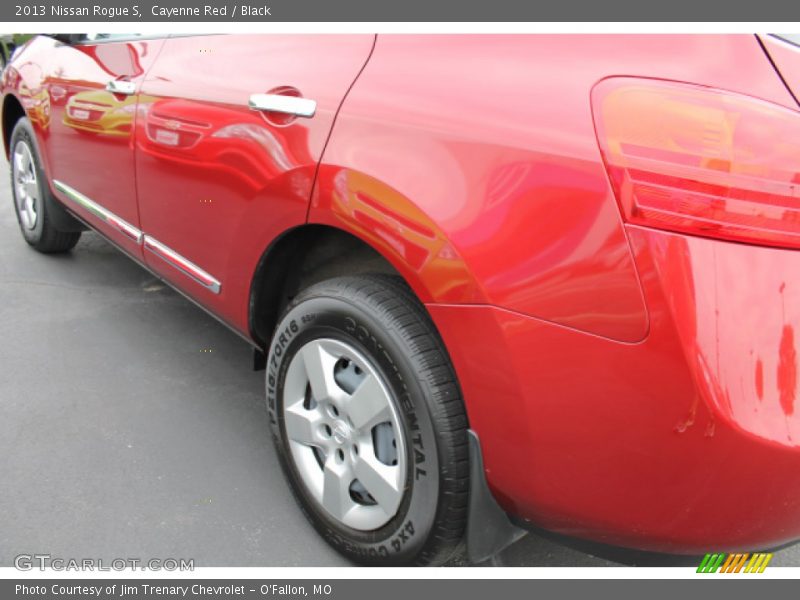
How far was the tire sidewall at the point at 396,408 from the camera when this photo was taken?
163 cm

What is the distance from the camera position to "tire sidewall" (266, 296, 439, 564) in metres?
1.63

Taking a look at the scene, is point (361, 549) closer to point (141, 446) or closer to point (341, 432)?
point (341, 432)

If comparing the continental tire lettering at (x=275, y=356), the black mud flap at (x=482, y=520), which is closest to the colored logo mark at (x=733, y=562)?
the black mud flap at (x=482, y=520)

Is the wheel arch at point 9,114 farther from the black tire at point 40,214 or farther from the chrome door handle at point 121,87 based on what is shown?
the chrome door handle at point 121,87

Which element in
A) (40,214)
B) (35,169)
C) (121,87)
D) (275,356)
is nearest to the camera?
(275,356)

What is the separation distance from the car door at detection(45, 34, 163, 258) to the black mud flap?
198 cm

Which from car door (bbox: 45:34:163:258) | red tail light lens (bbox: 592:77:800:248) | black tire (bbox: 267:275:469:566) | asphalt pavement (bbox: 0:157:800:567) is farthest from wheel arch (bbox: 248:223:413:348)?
car door (bbox: 45:34:163:258)

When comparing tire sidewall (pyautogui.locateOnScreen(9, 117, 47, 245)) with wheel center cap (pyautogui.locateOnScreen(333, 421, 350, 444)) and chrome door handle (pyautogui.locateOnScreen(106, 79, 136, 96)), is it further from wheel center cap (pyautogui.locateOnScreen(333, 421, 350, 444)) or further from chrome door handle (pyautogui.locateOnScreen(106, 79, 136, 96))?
wheel center cap (pyautogui.locateOnScreen(333, 421, 350, 444))

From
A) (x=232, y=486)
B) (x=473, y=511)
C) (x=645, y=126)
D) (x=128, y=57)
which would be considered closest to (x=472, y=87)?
(x=645, y=126)

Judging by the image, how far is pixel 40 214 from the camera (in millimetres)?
4125

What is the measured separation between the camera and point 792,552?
206cm

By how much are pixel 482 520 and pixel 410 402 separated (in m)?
0.33

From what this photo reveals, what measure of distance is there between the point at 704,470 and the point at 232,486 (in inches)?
62.9

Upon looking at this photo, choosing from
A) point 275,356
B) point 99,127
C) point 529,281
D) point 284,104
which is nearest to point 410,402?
point 529,281
